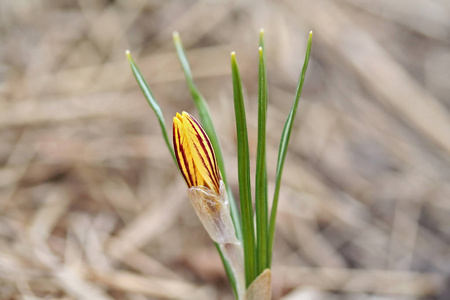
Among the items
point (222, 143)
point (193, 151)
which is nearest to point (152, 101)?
point (193, 151)

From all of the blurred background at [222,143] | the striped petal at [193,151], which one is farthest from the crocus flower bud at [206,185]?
the blurred background at [222,143]

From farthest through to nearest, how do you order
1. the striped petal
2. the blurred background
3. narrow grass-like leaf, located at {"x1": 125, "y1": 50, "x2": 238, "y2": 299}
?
the blurred background → narrow grass-like leaf, located at {"x1": 125, "y1": 50, "x2": 238, "y2": 299} → the striped petal

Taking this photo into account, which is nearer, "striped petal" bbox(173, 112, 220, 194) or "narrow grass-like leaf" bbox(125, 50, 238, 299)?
"striped petal" bbox(173, 112, 220, 194)

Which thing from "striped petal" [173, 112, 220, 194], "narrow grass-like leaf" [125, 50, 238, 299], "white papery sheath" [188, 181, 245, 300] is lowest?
"white papery sheath" [188, 181, 245, 300]

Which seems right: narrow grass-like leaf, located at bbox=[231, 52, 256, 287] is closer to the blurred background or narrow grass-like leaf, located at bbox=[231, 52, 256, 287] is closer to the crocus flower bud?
the crocus flower bud

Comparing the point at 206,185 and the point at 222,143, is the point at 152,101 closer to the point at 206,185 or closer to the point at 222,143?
the point at 206,185

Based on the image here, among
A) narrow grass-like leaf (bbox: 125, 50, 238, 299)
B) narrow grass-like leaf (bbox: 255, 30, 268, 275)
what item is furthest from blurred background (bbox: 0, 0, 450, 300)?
narrow grass-like leaf (bbox: 255, 30, 268, 275)

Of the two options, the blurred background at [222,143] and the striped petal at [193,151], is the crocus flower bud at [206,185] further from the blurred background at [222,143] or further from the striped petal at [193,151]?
the blurred background at [222,143]
